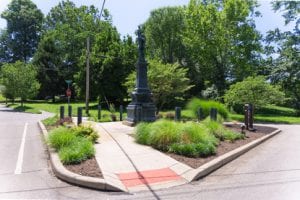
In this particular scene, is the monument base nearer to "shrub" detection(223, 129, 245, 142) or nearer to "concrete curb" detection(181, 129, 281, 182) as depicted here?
"shrub" detection(223, 129, 245, 142)

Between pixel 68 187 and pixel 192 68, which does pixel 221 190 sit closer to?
pixel 68 187

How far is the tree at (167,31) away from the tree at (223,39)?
4.60m

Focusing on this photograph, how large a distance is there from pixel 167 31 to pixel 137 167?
4172cm

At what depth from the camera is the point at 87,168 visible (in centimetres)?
802

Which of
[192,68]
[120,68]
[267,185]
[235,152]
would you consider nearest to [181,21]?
[192,68]

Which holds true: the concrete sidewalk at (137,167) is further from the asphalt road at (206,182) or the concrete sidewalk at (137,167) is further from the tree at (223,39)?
the tree at (223,39)

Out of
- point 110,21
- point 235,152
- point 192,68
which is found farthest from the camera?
point 110,21

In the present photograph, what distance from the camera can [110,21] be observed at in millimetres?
61844

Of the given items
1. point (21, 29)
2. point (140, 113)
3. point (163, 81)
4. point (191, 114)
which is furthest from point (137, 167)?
point (21, 29)

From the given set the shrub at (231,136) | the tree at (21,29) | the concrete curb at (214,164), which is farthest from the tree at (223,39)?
the tree at (21,29)

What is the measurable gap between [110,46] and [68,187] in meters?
34.5

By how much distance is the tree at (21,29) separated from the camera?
239ft

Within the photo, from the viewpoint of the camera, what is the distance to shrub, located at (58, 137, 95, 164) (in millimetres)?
8555

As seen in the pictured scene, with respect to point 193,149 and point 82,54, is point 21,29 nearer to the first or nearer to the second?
point 82,54
